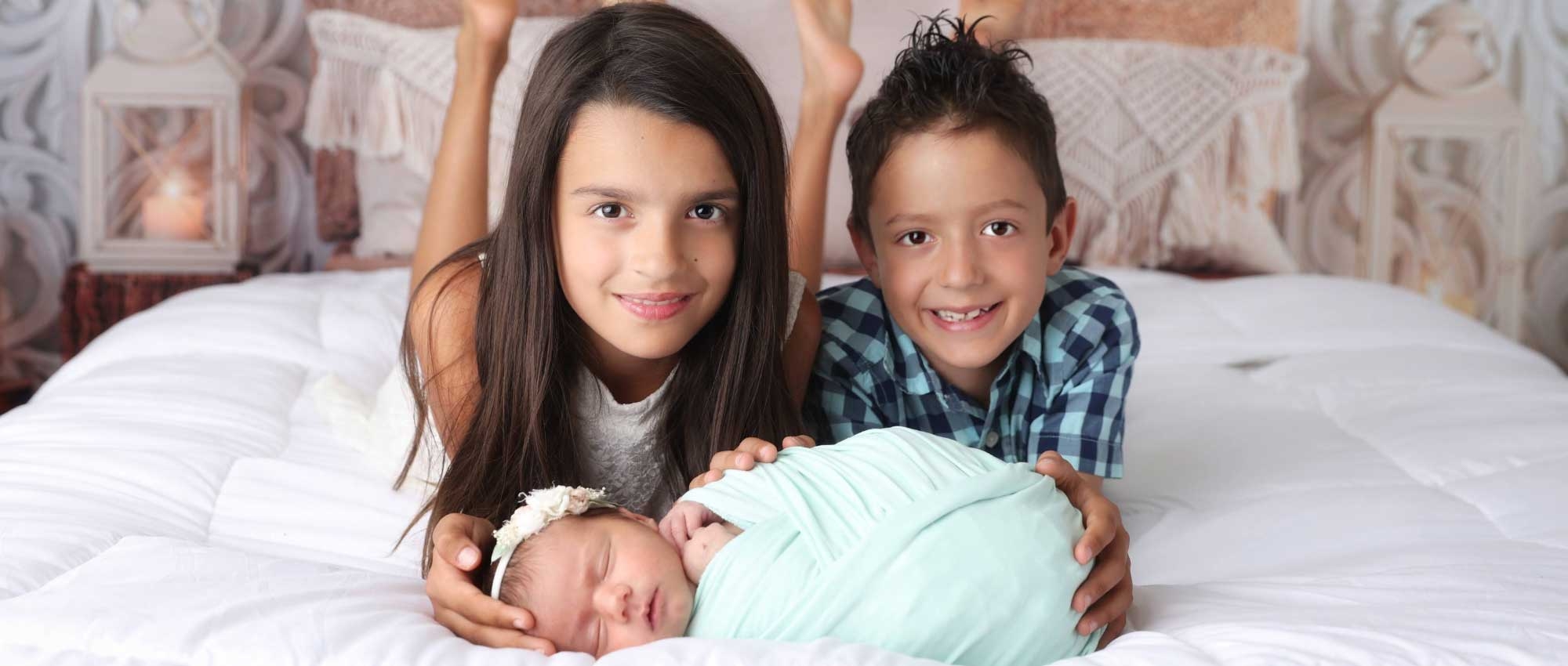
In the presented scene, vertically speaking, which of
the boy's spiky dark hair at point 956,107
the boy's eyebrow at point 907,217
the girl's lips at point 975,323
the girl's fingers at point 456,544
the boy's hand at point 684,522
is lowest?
the girl's fingers at point 456,544

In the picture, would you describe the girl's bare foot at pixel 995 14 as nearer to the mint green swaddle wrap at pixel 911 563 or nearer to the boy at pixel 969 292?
the boy at pixel 969 292

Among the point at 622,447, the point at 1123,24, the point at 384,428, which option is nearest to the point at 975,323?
the point at 622,447

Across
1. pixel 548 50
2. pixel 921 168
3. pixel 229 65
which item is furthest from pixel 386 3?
pixel 921 168

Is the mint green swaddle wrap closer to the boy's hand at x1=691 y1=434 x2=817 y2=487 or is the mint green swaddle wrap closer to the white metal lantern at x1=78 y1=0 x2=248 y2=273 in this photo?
the boy's hand at x1=691 y1=434 x2=817 y2=487

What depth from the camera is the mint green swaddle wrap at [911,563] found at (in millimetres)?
784

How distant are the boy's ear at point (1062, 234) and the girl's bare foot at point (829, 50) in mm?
364

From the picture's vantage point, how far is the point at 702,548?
0.89 meters

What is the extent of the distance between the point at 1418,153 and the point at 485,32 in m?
2.73

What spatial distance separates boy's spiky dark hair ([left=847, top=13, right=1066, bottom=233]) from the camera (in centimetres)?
122

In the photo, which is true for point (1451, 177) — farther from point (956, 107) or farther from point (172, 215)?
point (172, 215)

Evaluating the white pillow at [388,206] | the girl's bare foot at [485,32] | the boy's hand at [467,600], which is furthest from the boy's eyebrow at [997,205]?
the white pillow at [388,206]

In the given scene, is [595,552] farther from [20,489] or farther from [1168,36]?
[1168,36]

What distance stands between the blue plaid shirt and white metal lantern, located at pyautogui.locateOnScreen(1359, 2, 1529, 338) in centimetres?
204

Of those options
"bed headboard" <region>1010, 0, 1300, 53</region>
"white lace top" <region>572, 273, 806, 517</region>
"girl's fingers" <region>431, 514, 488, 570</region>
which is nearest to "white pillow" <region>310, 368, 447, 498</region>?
"white lace top" <region>572, 273, 806, 517</region>
